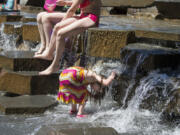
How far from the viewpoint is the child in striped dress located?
15.7 feet

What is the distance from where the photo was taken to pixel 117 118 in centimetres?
478

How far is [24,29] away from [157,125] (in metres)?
3.51

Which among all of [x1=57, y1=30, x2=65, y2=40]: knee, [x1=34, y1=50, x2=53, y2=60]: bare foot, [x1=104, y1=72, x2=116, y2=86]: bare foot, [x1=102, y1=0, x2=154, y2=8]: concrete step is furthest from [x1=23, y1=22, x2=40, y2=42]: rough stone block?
[x1=102, y1=0, x2=154, y2=8]: concrete step

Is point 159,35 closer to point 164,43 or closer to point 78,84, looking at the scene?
point 164,43

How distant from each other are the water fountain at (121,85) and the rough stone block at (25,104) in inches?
1.4

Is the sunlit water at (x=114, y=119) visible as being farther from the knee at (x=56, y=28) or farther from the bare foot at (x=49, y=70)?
the knee at (x=56, y=28)

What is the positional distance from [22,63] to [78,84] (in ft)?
4.34

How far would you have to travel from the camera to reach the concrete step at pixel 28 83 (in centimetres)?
561

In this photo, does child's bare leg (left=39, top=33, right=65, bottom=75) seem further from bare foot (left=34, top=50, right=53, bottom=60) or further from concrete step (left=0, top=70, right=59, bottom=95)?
bare foot (left=34, top=50, right=53, bottom=60)

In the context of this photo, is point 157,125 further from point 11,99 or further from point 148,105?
point 11,99

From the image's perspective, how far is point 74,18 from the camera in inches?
224

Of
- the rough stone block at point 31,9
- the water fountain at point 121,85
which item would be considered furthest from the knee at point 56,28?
the rough stone block at point 31,9

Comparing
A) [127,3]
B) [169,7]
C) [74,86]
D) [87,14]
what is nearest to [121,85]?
[74,86]

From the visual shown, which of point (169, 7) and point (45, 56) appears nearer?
point (45, 56)
